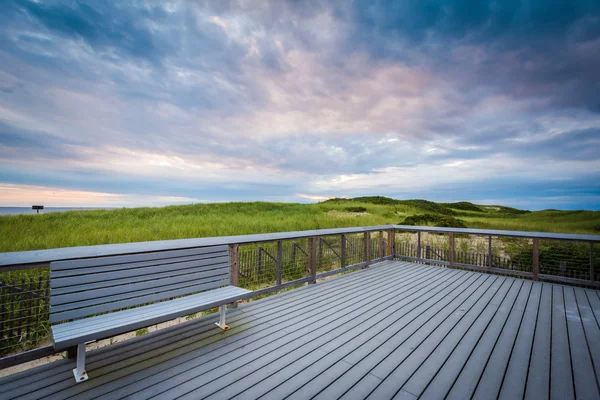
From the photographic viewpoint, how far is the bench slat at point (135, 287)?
6.61 ft

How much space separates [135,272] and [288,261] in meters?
4.21

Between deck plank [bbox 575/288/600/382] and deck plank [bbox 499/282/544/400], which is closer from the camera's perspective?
deck plank [bbox 499/282/544/400]

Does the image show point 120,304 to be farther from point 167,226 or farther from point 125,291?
point 167,226

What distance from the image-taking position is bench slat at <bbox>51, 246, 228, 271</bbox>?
2.08m

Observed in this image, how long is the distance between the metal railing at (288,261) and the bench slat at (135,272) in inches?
6.3

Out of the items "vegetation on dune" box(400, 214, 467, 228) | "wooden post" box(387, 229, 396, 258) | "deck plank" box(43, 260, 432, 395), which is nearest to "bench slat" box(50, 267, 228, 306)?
"deck plank" box(43, 260, 432, 395)

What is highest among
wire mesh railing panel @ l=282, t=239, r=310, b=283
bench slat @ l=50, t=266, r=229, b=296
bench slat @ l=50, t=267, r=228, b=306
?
bench slat @ l=50, t=266, r=229, b=296

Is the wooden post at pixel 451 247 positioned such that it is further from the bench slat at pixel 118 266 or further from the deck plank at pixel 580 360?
the bench slat at pixel 118 266

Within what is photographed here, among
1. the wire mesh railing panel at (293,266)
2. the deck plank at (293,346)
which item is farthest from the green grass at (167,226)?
the deck plank at (293,346)

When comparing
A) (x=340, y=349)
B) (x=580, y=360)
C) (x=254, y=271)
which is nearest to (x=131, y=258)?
(x=340, y=349)

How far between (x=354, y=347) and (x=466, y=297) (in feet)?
8.51

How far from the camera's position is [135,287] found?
240 centimetres

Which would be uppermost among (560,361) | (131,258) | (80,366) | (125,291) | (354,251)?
(131,258)

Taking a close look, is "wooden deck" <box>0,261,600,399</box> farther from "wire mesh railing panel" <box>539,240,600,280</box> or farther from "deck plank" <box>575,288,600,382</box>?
"wire mesh railing panel" <box>539,240,600,280</box>
